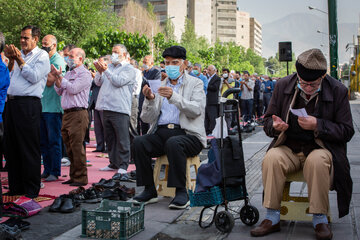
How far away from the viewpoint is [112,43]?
133 ft

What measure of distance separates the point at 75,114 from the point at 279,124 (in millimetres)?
3962

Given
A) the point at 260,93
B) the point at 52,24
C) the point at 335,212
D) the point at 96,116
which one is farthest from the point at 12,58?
the point at 52,24

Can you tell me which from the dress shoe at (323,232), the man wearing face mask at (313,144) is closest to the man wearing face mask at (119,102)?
the man wearing face mask at (313,144)

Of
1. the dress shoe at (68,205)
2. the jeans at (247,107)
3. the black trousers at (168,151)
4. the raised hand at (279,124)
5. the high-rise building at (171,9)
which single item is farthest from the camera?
the high-rise building at (171,9)

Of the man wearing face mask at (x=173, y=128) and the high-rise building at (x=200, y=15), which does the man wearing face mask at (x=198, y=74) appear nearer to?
the man wearing face mask at (x=173, y=128)

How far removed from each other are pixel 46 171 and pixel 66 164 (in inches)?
67.7

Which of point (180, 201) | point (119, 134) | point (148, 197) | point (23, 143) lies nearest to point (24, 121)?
point (23, 143)

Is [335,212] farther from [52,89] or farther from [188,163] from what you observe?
[52,89]

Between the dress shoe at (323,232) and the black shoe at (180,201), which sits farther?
the black shoe at (180,201)

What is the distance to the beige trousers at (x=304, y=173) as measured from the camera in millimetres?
5094

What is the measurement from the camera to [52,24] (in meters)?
41.3

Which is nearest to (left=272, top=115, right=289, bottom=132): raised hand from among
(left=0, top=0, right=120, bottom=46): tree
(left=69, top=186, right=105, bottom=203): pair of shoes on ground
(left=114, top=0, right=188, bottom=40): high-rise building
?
(left=69, top=186, right=105, bottom=203): pair of shoes on ground

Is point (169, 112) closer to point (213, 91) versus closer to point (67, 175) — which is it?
point (67, 175)

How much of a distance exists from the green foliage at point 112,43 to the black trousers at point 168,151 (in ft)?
103
